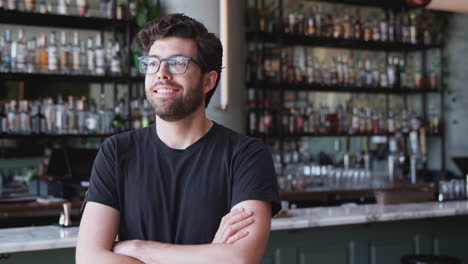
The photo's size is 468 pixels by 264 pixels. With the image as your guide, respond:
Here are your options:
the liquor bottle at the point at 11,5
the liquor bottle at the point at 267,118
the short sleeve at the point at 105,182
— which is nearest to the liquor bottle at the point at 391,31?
the liquor bottle at the point at 267,118

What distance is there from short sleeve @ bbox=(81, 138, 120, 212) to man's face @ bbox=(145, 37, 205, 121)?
195mm

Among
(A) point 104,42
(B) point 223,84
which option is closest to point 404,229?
(B) point 223,84

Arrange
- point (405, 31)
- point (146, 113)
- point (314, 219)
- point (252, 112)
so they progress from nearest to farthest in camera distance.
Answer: point (314, 219), point (146, 113), point (252, 112), point (405, 31)

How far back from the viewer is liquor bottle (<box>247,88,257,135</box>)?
581 cm

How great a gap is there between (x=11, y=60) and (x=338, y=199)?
10.2 feet

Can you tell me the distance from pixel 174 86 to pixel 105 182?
13.1 inches

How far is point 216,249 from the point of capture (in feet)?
5.37

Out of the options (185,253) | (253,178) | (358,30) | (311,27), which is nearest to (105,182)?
(185,253)

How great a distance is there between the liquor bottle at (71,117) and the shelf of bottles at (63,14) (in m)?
0.71

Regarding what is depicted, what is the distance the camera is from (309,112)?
6.23m

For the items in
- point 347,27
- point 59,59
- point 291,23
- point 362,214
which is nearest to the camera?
point 362,214

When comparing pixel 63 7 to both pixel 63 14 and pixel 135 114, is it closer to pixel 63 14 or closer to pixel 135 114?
pixel 63 14

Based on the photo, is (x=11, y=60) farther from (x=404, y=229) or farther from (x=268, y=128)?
(x=404, y=229)

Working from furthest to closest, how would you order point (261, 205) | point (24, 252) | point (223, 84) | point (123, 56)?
1. point (123, 56)
2. point (223, 84)
3. point (24, 252)
4. point (261, 205)
